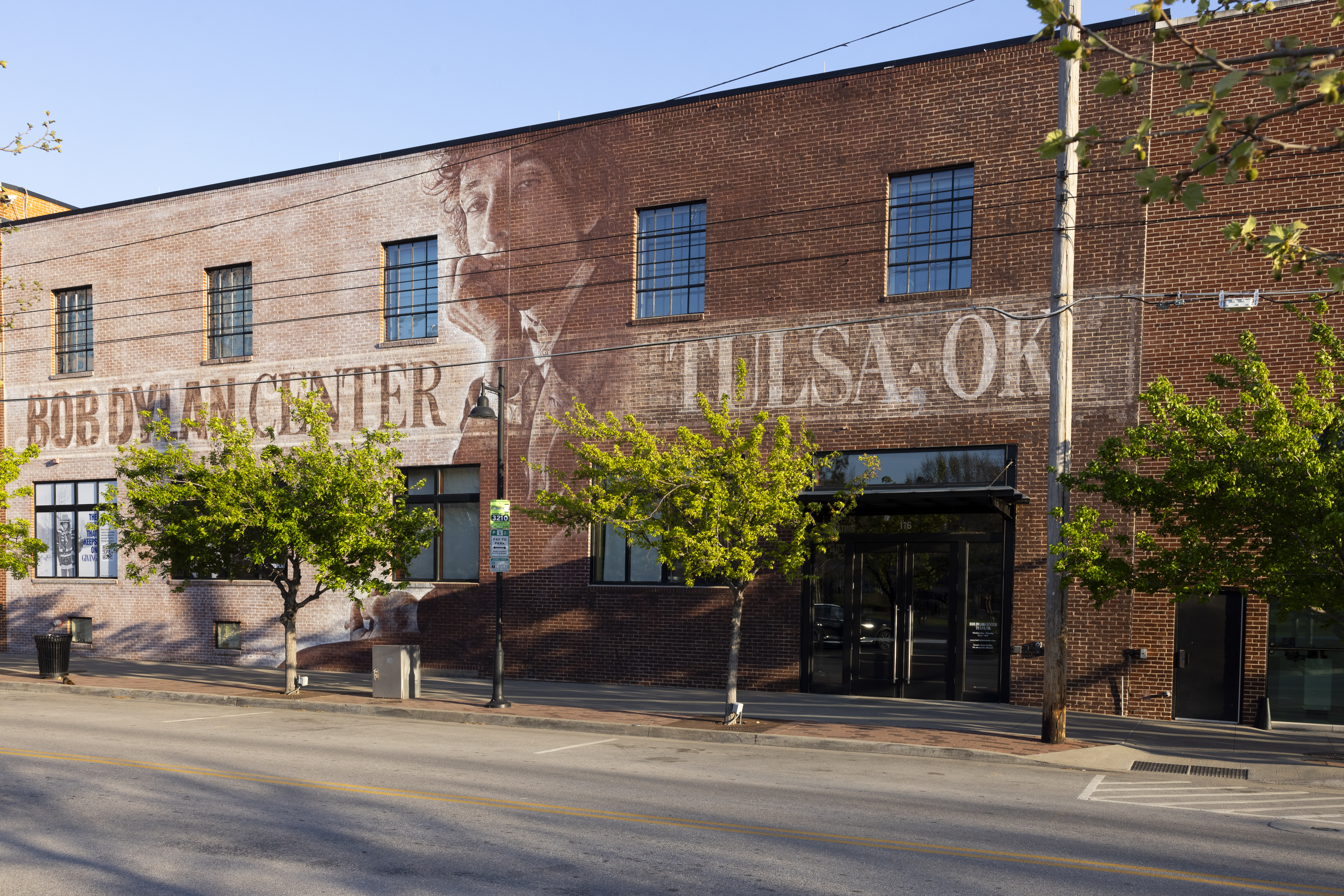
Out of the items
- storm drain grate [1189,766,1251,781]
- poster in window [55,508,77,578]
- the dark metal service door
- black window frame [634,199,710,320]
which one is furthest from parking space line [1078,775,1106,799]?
poster in window [55,508,77,578]

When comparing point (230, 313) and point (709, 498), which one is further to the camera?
point (230, 313)

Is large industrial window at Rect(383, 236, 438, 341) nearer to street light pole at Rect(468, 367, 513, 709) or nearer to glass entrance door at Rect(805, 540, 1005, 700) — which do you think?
street light pole at Rect(468, 367, 513, 709)

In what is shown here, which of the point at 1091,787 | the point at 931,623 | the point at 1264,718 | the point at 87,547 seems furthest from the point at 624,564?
the point at 87,547

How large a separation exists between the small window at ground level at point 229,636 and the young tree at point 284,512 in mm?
5036

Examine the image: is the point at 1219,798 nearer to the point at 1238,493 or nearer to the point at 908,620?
the point at 1238,493

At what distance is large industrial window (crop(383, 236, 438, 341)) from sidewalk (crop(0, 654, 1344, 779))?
743 cm

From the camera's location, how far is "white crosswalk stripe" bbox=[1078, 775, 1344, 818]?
11078 mm

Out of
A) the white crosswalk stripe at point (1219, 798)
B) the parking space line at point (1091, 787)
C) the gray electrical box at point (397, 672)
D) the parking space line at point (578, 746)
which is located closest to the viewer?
the white crosswalk stripe at point (1219, 798)

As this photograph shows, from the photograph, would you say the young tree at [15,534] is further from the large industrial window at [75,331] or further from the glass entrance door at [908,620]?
the glass entrance door at [908,620]

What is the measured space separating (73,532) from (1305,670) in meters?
27.4

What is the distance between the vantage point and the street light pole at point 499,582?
18.1 meters

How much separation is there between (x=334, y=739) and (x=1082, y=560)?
985 centimetres

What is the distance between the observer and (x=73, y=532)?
28812mm

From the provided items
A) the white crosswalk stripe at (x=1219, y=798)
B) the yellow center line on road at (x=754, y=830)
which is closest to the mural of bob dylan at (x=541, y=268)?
the yellow center line on road at (x=754, y=830)
